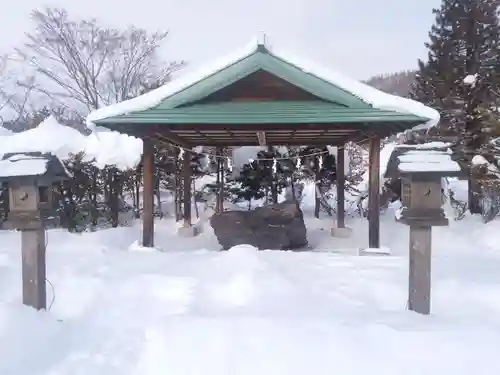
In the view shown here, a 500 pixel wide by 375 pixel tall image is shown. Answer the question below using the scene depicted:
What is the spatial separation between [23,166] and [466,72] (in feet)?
39.4

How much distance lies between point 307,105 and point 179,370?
4.69m

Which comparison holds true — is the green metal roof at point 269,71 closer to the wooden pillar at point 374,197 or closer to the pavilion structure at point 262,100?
the pavilion structure at point 262,100

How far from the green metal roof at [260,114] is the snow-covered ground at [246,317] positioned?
185 cm

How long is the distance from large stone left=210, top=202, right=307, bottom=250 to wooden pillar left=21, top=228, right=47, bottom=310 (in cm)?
500

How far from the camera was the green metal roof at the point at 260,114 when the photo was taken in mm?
6402

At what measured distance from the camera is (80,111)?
20.7 metres

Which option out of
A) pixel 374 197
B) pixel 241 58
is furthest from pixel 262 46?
pixel 374 197

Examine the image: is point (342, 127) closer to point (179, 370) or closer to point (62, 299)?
point (62, 299)

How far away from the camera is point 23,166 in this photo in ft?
11.2

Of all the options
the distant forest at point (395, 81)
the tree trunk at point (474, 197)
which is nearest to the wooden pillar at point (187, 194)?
the tree trunk at point (474, 197)

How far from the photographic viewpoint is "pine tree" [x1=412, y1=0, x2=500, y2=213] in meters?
11.7

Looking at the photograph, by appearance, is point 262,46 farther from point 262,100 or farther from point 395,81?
point 395,81

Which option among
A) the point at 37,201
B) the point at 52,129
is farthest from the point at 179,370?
the point at 52,129

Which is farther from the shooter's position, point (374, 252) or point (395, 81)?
point (395, 81)
